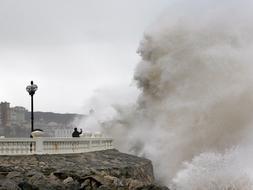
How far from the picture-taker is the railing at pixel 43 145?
14.8 meters

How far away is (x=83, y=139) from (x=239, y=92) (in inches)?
394

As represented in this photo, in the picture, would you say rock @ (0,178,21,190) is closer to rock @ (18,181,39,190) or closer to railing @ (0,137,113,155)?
rock @ (18,181,39,190)

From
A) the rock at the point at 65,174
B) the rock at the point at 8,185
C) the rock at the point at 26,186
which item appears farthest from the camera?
the rock at the point at 65,174

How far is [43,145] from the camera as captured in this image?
15266 millimetres

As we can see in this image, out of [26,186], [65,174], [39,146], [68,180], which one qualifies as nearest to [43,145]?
[39,146]

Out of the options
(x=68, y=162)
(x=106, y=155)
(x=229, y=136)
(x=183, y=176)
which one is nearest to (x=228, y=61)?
(x=229, y=136)

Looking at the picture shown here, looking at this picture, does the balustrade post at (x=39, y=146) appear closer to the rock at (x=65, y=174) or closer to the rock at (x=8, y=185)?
the rock at (x=65, y=174)

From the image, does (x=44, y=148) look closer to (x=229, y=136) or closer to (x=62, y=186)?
(x=62, y=186)

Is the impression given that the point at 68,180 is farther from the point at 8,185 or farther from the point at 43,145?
the point at 43,145

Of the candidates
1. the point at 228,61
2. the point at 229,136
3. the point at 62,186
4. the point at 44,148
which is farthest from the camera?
the point at 228,61

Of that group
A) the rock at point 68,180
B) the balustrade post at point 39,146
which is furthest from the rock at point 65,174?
the balustrade post at point 39,146

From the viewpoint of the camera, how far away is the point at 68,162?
15.2 meters

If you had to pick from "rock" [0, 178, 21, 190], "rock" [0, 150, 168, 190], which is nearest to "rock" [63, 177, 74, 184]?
"rock" [0, 150, 168, 190]

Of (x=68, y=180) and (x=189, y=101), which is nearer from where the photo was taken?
(x=68, y=180)
